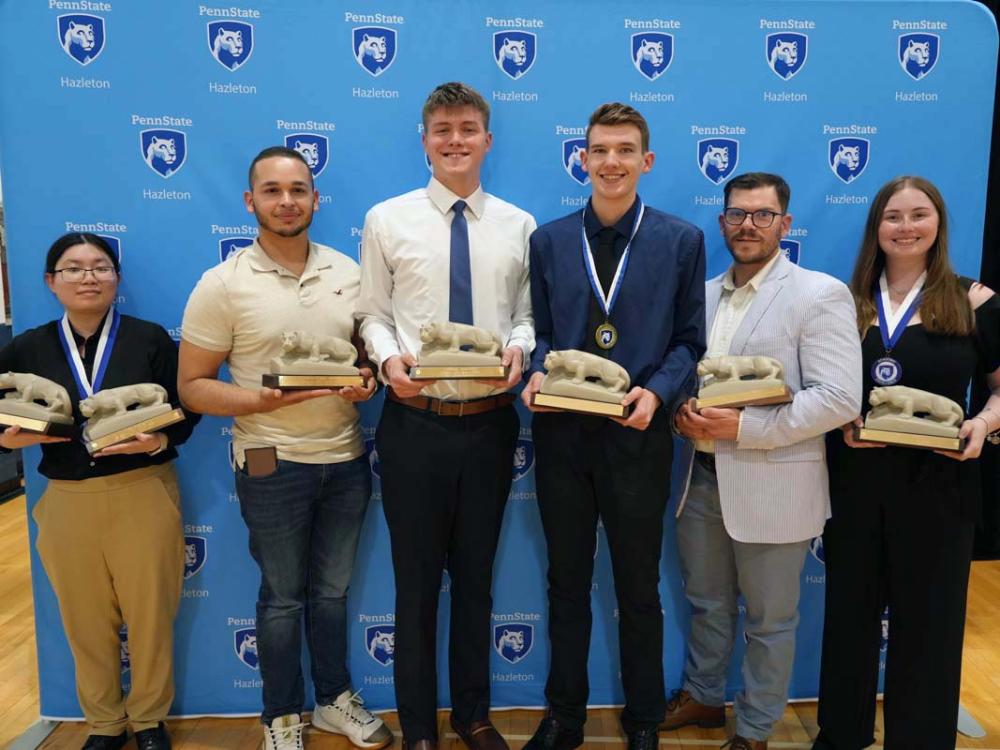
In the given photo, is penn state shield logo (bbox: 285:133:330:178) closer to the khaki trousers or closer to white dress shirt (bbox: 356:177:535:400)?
white dress shirt (bbox: 356:177:535:400)

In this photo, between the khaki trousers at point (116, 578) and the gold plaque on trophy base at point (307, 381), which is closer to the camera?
the gold plaque on trophy base at point (307, 381)

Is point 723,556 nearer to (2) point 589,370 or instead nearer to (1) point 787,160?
(2) point 589,370

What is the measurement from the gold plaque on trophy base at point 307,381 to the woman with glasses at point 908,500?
1822mm

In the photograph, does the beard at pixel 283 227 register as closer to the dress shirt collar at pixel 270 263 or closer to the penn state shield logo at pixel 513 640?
the dress shirt collar at pixel 270 263

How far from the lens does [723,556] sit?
9.30ft

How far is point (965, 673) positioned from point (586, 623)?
2.24 meters

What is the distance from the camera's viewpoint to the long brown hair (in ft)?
8.13

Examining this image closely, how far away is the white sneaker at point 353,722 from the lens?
9.67 ft

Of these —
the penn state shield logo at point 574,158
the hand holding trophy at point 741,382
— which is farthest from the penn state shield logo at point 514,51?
the hand holding trophy at point 741,382

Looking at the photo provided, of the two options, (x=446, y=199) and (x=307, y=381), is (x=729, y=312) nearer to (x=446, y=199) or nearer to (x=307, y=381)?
(x=446, y=199)

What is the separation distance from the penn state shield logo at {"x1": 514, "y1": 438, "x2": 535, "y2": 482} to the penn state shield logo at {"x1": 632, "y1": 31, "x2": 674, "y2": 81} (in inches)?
67.8

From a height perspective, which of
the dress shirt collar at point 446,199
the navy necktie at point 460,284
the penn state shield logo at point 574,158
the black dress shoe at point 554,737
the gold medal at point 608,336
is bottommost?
the black dress shoe at point 554,737

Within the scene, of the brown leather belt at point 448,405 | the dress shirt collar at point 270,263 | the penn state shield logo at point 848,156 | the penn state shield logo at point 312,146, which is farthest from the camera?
the penn state shield logo at point 848,156

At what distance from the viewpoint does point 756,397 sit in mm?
2381
